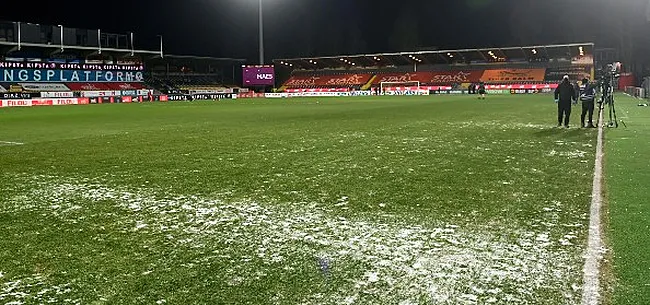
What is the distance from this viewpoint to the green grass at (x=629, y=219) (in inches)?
152

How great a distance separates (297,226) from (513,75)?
2921 inches

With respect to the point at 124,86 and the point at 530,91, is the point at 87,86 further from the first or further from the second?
the point at 530,91

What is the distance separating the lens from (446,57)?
7869 centimetres

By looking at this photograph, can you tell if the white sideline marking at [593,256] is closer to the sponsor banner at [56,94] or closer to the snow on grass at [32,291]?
the snow on grass at [32,291]

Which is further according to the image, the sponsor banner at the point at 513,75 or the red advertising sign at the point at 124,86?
the sponsor banner at the point at 513,75

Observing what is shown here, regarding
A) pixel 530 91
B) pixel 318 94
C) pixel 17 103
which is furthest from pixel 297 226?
pixel 318 94

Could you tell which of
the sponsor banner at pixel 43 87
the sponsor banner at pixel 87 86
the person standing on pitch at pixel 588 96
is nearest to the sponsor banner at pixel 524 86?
the sponsor banner at pixel 87 86

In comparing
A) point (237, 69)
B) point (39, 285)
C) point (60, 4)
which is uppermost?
point (60, 4)

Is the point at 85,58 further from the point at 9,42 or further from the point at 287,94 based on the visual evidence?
the point at 287,94

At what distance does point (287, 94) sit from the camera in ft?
246

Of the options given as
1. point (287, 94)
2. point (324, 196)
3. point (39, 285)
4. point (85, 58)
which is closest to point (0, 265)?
point (39, 285)

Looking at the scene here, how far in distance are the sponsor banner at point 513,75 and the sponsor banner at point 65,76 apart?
4526cm

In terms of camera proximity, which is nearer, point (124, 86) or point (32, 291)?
point (32, 291)

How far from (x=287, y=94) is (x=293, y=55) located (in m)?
16.6
